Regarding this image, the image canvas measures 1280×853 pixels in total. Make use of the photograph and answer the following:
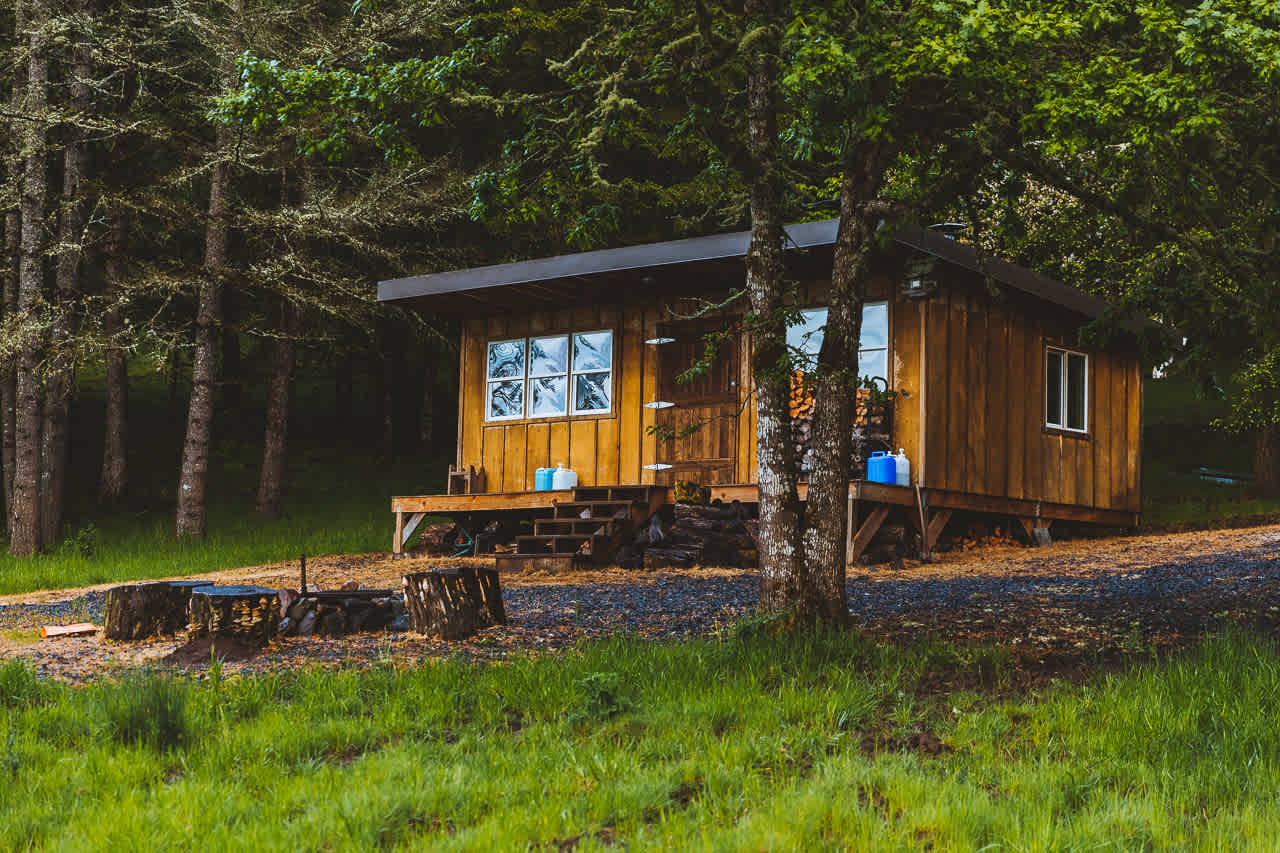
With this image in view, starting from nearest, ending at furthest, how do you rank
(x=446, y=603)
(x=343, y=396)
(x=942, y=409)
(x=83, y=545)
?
(x=446, y=603) < (x=942, y=409) < (x=83, y=545) < (x=343, y=396)

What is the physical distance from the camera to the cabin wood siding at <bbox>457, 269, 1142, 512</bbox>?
45.4 feet

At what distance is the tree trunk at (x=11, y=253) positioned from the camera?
1633 centimetres

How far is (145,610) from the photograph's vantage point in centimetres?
839

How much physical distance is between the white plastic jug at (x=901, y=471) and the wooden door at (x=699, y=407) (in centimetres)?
204

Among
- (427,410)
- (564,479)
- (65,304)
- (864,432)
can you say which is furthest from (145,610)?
(427,410)

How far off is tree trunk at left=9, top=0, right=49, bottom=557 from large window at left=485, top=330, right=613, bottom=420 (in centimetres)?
606

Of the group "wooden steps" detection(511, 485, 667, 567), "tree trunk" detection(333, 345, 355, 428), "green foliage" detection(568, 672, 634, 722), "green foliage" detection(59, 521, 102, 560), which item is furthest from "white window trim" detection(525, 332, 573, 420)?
"tree trunk" detection(333, 345, 355, 428)

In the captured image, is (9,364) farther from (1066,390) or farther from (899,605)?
(1066,390)

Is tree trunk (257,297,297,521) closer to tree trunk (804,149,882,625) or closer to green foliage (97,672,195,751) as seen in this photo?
tree trunk (804,149,882,625)

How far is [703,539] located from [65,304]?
31.8 ft

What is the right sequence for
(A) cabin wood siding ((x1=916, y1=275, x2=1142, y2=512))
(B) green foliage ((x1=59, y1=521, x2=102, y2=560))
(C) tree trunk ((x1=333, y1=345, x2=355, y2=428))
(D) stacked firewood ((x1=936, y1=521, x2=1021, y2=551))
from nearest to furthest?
(A) cabin wood siding ((x1=916, y1=275, x2=1142, y2=512)), (D) stacked firewood ((x1=936, y1=521, x2=1021, y2=551)), (B) green foliage ((x1=59, y1=521, x2=102, y2=560)), (C) tree trunk ((x1=333, y1=345, x2=355, y2=428))

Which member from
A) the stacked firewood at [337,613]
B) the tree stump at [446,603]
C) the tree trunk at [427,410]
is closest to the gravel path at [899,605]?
the tree stump at [446,603]

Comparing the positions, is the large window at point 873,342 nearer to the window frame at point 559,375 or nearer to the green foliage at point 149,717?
the window frame at point 559,375

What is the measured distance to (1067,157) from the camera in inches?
284
